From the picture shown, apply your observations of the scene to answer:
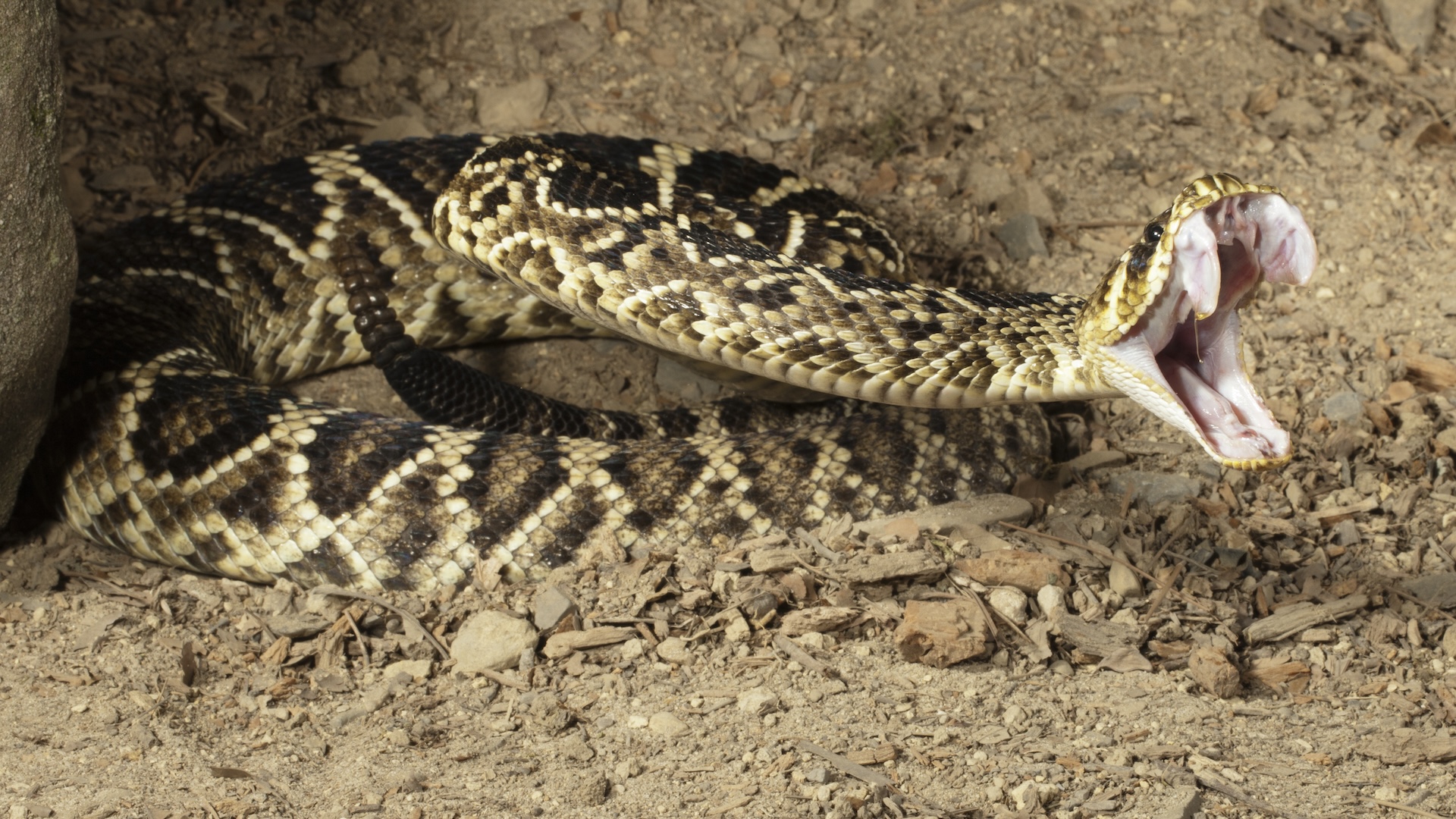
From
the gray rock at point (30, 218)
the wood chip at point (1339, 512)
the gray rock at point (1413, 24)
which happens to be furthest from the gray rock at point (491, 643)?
the gray rock at point (1413, 24)

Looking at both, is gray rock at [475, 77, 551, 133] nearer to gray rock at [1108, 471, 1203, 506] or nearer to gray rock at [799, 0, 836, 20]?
gray rock at [799, 0, 836, 20]

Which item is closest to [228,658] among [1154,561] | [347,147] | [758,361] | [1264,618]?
[758,361]

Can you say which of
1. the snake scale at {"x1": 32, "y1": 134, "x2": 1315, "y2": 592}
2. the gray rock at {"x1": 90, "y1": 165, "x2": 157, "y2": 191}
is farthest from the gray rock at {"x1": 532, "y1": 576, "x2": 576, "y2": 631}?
the gray rock at {"x1": 90, "y1": 165, "x2": 157, "y2": 191}

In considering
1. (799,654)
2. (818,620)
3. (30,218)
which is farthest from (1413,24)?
(30,218)

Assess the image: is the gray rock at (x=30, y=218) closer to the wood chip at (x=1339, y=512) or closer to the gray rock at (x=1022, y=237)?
the gray rock at (x=1022, y=237)

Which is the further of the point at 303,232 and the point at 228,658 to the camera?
the point at 303,232

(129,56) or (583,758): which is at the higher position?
(129,56)

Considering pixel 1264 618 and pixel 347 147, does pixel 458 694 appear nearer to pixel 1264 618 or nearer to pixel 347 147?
pixel 1264 618
